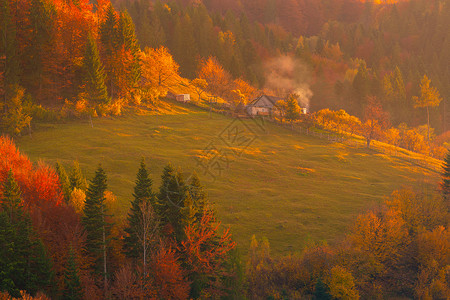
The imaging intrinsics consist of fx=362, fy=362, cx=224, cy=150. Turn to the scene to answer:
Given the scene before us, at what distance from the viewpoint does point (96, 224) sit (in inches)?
1416

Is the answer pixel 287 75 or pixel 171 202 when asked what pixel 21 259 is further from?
pixel 287 75

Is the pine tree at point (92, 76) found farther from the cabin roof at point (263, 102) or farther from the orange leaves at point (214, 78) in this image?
the orange leaves at point (214, 78)

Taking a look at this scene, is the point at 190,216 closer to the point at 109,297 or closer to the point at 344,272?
the point at 109,297

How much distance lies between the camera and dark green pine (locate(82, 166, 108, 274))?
1407 inches

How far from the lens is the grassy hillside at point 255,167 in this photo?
50.7 m

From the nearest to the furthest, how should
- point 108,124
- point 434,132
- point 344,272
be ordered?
→ 1. point 344,272
2. point 108,124
3. point 434,132

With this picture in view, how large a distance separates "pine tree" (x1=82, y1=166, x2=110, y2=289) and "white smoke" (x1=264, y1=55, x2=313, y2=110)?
126 m

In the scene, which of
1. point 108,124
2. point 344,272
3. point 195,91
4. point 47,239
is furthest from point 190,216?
point 195,91

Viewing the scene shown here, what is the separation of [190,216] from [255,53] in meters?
137

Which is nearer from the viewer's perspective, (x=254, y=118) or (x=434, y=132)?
(x=254, y=118)

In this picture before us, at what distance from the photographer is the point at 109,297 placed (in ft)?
109

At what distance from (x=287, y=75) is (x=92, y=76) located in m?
116

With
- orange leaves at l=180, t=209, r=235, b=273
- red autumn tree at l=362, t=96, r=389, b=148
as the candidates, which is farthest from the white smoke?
orange leaves at l=180, t=209, r=235, b=273

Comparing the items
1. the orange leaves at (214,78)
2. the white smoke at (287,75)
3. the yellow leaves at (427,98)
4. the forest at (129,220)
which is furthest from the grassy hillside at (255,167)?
the yellow leaves at (427,98)
